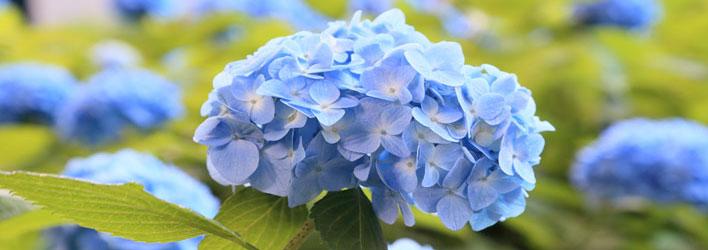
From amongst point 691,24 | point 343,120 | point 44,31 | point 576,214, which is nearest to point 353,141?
point 343,120

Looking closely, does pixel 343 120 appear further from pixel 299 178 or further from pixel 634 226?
pixel 634 226

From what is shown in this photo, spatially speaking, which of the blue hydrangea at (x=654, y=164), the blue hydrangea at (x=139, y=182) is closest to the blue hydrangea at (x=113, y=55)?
the blue hydrangea at (x=654, y=164)

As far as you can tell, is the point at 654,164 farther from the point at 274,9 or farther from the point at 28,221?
the point at 28,221

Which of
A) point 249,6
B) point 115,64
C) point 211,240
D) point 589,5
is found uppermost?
point 589,5

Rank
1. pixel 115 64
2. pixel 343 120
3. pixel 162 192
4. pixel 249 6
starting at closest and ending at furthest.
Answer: pixel 343 120
pixel 162 192
pixel 115 64
pixel 249 6

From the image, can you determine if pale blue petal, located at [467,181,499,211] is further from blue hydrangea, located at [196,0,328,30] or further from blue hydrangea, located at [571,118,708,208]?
blue hydrangea, located at [196,0,328,30]

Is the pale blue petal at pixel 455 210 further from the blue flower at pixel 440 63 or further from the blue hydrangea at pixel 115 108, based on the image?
the blue hydrangea at pixel 115 108

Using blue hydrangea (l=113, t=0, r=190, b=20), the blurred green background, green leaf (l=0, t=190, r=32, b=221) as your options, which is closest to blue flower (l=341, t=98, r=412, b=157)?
green leaf (l=0, t=190, r=32, b=221)
